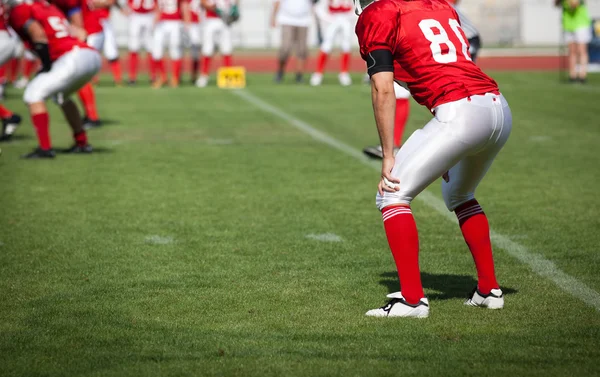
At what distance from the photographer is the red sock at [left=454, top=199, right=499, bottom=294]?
471 centimetres

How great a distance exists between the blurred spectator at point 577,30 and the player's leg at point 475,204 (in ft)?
47.9

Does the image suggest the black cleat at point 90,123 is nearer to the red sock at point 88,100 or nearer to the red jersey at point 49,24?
the red sock at point 88,100

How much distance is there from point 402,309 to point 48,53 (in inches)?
241

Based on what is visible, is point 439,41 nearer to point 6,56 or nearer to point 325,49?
point 6,56

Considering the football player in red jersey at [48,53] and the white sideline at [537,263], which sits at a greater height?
the football player in red jersey at [48,53]

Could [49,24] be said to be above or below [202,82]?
above

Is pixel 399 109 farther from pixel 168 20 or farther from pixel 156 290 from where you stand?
pixel 168 20

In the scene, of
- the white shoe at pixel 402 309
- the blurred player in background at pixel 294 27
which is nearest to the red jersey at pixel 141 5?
the blurred player in background at pixel 294 27

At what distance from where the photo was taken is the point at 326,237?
6320 millimetres

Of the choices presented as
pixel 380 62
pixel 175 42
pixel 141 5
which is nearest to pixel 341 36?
pixel 175 42

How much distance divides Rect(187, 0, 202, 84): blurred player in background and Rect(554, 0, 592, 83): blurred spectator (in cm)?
721

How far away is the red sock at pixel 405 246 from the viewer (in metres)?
4.44

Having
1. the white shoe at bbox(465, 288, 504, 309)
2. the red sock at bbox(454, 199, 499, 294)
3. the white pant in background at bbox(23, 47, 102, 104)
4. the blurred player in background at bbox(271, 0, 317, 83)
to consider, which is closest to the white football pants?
the red sock at bbox(454, 199, 499, 294)

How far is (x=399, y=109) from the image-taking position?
971 centimetres
